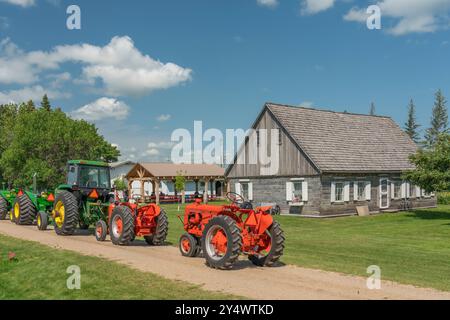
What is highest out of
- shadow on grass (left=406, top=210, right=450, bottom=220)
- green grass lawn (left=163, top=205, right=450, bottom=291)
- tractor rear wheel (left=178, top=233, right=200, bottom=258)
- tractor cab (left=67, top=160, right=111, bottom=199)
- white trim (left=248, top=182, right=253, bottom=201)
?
tractor cab (left=67, top=160, right=111, bottom=199)

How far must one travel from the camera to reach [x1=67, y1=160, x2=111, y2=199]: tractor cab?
55.5 ft

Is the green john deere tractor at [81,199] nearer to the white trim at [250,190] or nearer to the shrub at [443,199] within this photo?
the white trim at [250,190]

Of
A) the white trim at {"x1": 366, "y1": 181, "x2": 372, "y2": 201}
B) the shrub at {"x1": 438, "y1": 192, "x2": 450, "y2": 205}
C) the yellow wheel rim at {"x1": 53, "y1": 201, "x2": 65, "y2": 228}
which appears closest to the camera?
the yellow wheel rim at {"x1": 53, "y1": 201, "x2": 65, "y2": 228}

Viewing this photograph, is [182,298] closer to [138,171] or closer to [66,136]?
[66,136]

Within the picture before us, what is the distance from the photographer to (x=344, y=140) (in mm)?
31094

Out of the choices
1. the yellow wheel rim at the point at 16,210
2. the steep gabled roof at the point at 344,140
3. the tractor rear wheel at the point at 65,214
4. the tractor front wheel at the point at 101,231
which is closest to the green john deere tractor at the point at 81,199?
the tractor rear wheel at the point at 65,214

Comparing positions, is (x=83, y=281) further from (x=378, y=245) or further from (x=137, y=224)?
(x=378, y=245)

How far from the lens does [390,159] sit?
32344 millimetres

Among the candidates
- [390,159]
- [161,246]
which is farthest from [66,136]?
[161,246]

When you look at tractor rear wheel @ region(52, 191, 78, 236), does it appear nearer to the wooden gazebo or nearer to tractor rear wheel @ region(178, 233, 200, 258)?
tractor rear wheel @ region(178, 233, 200, 258)

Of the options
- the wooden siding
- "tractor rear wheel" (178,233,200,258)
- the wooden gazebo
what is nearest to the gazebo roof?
the wooden gazebo

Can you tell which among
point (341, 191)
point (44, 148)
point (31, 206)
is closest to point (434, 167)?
point (341, 191)

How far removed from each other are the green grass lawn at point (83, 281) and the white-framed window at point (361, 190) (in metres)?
20.7

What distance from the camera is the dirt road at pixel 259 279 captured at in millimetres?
8197
